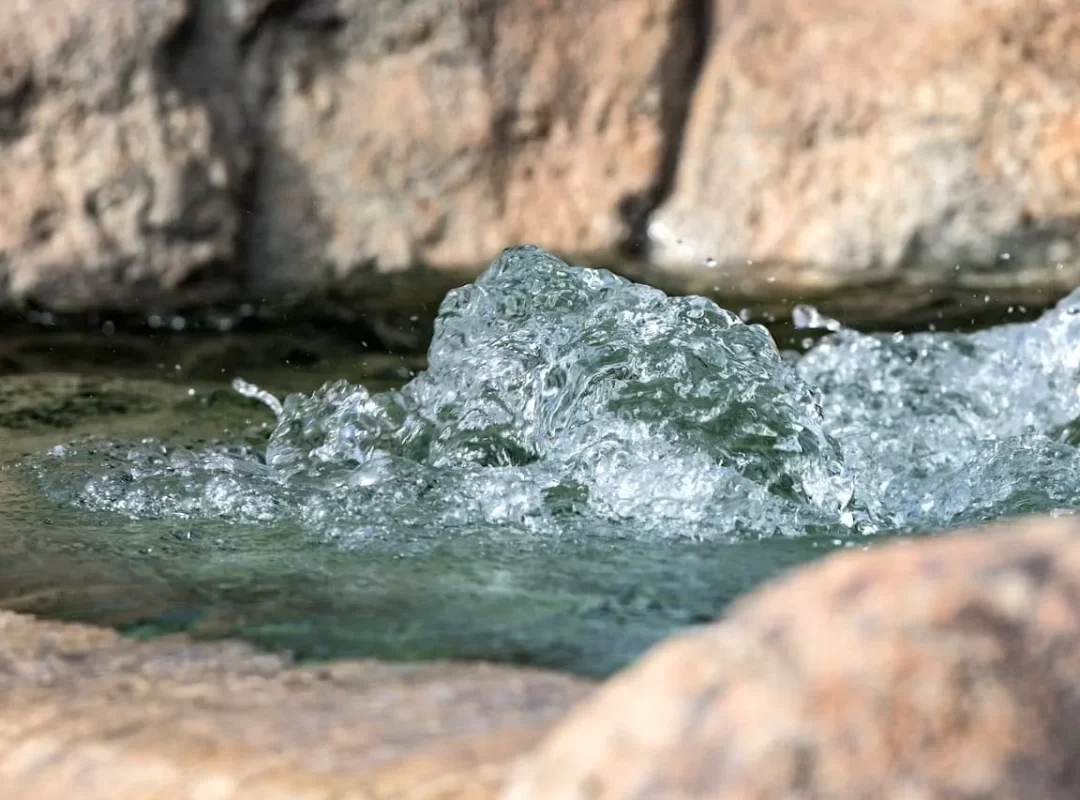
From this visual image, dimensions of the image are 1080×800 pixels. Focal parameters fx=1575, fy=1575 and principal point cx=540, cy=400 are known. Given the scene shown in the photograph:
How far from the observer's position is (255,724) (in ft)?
3.90

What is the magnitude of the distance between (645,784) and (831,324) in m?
2.62

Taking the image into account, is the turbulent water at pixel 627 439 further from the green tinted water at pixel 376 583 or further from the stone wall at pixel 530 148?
the stone wall at pixel 530 148

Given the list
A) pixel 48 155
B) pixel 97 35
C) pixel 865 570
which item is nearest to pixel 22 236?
pixel 48 155

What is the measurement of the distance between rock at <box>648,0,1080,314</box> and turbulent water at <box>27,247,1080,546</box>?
1.00 meters

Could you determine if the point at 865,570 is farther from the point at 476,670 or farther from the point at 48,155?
the point at 48,155

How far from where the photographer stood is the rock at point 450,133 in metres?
4.12

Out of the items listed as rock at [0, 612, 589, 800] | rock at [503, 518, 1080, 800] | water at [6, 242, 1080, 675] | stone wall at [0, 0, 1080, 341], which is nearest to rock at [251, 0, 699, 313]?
stone wall at [0, 0, 1080, 341]

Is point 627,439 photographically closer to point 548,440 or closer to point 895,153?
point 548,440

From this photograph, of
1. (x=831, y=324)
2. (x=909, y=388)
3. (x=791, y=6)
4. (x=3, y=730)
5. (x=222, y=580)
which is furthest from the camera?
(x=791, y=6)

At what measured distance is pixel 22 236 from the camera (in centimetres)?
391

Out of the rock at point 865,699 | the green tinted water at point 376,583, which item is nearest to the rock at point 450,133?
the green tinted water at point 376,583

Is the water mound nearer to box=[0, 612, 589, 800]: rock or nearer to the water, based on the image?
the water

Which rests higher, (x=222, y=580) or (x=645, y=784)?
(x=645, y=784)

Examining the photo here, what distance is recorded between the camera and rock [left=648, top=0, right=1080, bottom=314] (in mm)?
3981
